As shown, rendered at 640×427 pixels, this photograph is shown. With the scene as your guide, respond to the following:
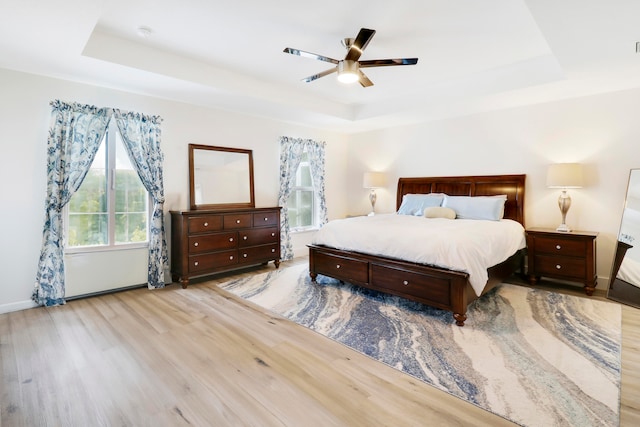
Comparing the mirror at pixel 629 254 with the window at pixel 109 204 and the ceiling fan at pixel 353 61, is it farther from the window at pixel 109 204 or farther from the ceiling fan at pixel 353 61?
the window at pixel 109 204

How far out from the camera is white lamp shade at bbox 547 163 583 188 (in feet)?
12.6

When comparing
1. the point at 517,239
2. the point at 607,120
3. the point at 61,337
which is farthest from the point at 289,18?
the point at 607,120

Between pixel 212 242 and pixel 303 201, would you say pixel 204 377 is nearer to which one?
pixel 212 242

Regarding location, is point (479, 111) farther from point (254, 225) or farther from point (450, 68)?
point (254, 225)

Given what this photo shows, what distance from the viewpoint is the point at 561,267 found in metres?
3.88

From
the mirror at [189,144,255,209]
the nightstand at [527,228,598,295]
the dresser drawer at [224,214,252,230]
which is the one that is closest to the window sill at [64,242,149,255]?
the mirror at [189,144,255,209]

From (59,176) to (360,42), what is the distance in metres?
3.29

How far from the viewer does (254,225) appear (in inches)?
185

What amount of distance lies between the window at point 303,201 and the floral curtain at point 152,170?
7.52ft

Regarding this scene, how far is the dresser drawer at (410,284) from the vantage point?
9.70 feet

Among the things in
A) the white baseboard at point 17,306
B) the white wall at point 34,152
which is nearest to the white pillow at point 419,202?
the white wall at point 34,152

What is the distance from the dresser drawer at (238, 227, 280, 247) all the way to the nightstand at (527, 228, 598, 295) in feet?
11.4

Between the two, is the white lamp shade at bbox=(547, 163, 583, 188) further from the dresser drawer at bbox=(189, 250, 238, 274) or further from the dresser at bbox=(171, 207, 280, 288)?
the dresser drawer at bbox=(189, 250, 238, 274)

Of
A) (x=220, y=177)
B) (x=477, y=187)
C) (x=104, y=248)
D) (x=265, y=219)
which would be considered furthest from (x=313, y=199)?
(x=104, y=248)
